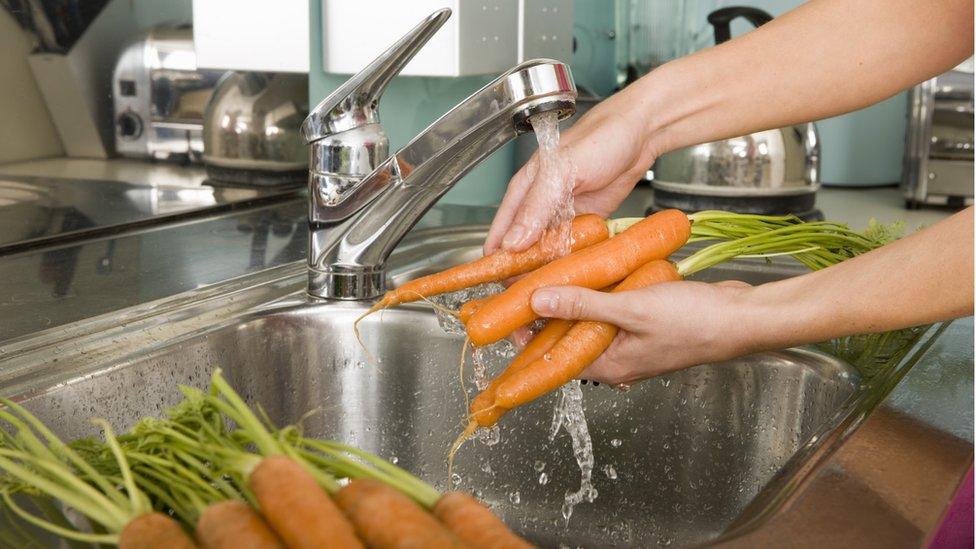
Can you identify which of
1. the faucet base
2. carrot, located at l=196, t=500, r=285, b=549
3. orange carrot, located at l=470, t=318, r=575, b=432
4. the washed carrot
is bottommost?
orange carrot, located at l=470, t=318, r=575, b=432

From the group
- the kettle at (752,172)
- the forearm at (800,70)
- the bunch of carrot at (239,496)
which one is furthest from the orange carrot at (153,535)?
the kettle at (752,172)

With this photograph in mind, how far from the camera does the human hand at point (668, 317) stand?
83 centimetres

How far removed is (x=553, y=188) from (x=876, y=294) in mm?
308

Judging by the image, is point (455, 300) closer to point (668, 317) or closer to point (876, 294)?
point (668, 317)

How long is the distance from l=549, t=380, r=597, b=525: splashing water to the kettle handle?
1034mm

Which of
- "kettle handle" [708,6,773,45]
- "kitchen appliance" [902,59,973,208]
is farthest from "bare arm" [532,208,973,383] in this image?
"kitchen appliance" [902,59,973,208]

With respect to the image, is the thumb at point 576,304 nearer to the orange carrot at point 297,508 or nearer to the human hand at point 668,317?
the human hand at point 668,317

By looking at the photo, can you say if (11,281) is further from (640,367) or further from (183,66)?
(640,367)

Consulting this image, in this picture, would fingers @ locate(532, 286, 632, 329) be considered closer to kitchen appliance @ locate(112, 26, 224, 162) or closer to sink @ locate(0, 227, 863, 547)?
sink @ locate(0, 227, 863, 547)

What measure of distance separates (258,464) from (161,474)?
0.08 metres

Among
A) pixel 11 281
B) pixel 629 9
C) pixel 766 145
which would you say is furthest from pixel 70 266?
pixel 629 9

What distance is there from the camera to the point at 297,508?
0.49m

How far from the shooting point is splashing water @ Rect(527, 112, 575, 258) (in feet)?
2.88

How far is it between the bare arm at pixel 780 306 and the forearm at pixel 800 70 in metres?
0.30
